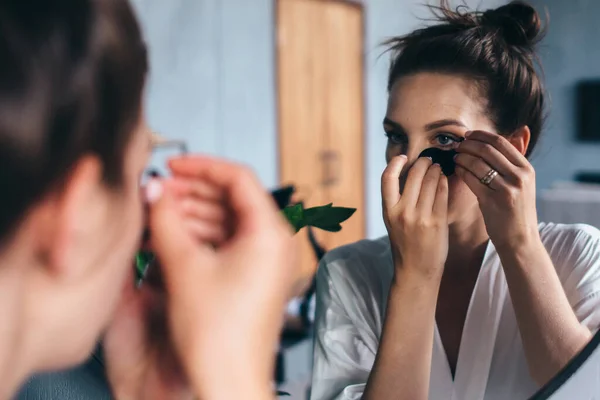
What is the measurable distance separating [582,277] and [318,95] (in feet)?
0.66

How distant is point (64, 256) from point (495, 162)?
23 cm

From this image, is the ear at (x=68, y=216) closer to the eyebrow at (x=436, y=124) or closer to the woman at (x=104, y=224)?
the woman at (x=104, y=224)

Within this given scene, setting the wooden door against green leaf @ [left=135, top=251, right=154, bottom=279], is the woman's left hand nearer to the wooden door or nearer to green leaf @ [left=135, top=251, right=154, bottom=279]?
the wooden door

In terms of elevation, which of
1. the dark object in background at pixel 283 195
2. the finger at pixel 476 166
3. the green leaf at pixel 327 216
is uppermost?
the finger at pixel 476 166

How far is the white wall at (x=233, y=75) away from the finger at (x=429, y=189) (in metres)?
0.03

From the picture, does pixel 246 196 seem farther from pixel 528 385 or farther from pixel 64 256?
pixel 528 385

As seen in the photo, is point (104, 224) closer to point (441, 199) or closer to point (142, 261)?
point (142, 261)

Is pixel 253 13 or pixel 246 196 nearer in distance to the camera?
pixel 246 196

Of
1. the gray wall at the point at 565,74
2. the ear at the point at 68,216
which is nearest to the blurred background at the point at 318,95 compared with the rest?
the gray wall at the point at 565,74

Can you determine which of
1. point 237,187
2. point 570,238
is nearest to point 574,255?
point 570,238

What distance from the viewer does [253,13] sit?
1.27 feet

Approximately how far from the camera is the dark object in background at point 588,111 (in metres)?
0.36

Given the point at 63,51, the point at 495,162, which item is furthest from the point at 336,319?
the point at 63,51

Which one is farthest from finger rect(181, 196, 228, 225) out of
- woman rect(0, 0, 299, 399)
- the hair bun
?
the hair bun
